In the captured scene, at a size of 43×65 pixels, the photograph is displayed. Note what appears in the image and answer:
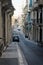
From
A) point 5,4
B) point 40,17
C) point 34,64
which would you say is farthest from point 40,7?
point 34,64

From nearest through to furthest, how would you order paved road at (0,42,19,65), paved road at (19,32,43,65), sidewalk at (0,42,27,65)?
1. paved road at (0,42,19,65)
2. sidewalk at (0,42,27,65)
3. paved road at (19,32,43,65)

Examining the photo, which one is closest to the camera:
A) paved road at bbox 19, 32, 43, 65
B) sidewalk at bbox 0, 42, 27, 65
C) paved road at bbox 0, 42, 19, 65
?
paved road at bbox 0, 42, 19, 65

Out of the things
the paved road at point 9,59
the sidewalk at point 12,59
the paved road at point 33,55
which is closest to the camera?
the paved road at point 9,59

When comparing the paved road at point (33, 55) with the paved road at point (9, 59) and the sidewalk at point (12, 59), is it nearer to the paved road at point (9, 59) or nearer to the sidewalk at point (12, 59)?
the sidewalk at point (12, 59)

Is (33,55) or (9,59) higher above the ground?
(9,59)

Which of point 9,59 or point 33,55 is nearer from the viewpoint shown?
point 9,59

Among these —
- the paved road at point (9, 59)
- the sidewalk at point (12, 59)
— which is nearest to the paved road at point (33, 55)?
the sidewalk at point (12, 59)

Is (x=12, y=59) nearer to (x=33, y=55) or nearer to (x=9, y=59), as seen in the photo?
(x=9, y=59)

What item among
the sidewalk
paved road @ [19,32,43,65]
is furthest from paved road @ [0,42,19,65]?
paved road @ [19,32,43,65]

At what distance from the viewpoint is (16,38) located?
53938mm

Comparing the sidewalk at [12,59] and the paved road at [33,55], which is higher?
the sidewalk at [12,59]

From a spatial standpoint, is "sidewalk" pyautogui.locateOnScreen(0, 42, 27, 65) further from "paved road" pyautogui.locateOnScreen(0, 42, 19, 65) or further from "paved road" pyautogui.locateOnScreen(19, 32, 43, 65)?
"paved road" pyautogui.locateOnScreen(19, 32, 43, 65)

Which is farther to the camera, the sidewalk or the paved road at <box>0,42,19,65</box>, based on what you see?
the sidewalk

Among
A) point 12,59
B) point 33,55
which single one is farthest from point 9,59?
point 33,55
